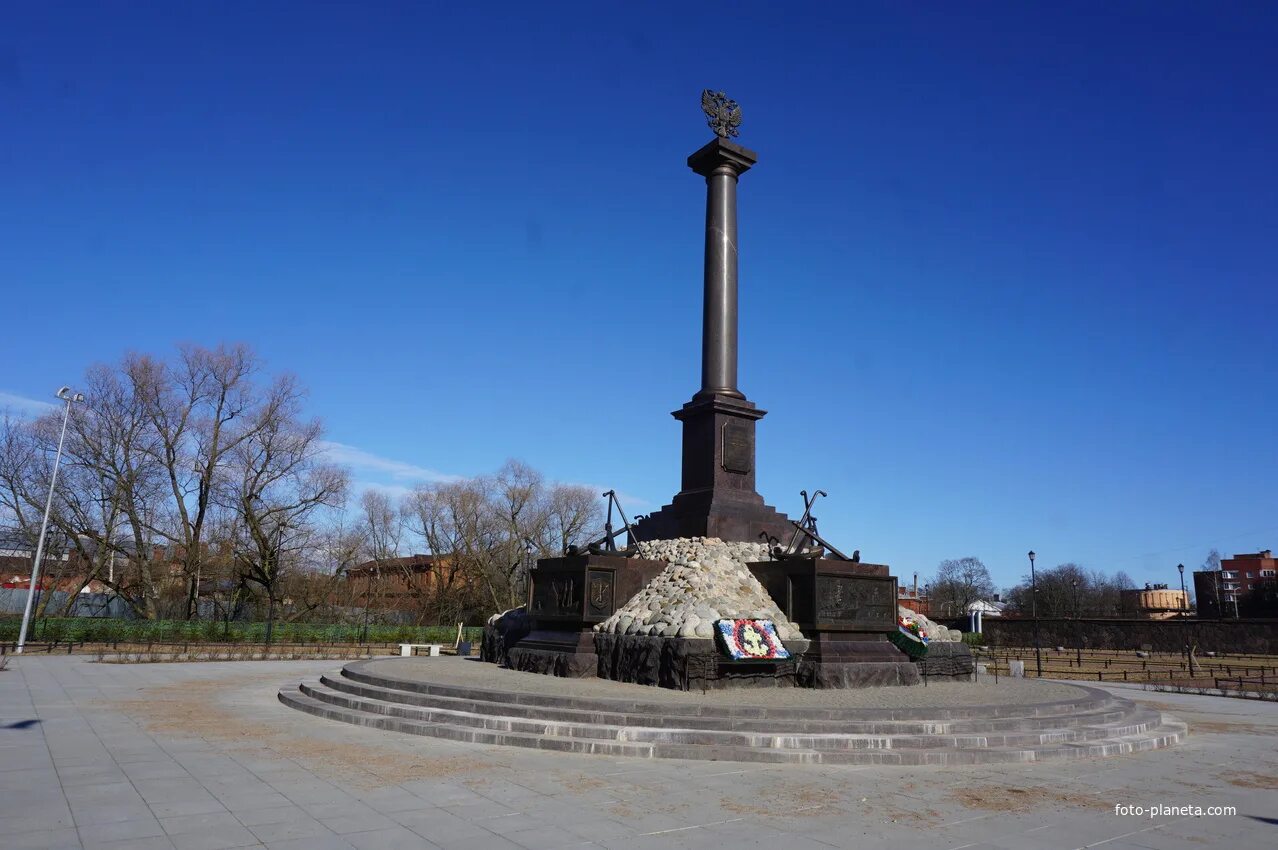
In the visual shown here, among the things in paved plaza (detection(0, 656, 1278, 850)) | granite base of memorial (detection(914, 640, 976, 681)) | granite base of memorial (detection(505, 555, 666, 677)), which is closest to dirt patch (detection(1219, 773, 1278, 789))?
paved plaza (detection(0, 656, 1278, 850))

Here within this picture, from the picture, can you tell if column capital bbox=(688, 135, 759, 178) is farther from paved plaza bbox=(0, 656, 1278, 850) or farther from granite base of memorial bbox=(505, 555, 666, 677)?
paved plaza bbox=(0, 656, 1278, 850)

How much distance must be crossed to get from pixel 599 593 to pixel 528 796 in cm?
878

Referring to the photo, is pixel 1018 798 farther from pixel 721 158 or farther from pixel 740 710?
pixel 721 158

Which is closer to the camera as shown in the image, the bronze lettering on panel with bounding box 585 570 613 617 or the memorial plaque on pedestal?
the memorial plaque on pedestal

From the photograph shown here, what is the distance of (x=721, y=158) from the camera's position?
21281 mm

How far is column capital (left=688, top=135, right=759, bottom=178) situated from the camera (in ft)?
69.6

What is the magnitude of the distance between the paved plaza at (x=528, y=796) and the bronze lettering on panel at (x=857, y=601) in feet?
17.0

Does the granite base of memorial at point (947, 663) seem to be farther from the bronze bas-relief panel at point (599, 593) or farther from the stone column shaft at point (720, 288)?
the stone column shaft at point (720, 288)

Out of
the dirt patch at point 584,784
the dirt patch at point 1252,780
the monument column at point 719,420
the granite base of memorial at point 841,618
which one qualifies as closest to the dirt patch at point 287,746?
the dirt patch at point 584,784

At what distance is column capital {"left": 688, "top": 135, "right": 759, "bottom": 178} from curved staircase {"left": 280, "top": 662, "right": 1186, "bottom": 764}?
14.6 meters

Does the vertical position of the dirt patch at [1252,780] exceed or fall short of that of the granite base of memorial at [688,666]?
it falls short

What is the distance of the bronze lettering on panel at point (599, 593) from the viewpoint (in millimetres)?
16250

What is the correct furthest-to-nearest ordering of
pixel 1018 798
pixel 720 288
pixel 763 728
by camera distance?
pixel 720 288 < pixel 763 728 < pixel 1018 798

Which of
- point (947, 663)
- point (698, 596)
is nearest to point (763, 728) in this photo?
point (698, 596)
